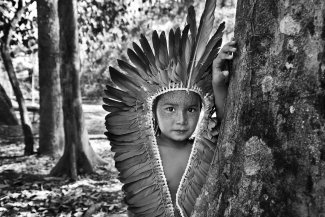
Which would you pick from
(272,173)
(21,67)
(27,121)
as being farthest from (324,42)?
(21,67)

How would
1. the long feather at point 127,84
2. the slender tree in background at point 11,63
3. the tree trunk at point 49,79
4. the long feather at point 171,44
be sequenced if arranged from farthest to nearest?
the slender tree in background at point 11,63 → the tree trunk at point 49,79 → the long feather at point 127,84 → the long feather at point 171,44

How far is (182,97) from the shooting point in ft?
6.19

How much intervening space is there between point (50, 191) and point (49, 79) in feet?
6.92

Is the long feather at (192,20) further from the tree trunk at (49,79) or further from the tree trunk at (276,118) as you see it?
the tree trunk at (49,79)

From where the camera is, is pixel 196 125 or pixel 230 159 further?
pixel 196 125

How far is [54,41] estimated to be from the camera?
20.9 feet

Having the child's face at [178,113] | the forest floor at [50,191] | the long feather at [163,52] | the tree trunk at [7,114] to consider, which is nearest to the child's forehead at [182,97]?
the child's face at [178,113]

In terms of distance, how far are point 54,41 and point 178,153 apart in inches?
194

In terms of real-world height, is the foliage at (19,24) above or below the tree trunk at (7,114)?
above

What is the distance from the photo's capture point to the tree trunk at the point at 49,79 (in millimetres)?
6301

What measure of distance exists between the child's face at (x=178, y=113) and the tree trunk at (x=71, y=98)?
3.81 metres

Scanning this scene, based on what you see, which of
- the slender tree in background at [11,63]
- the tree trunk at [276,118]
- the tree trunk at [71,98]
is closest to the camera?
the tree trunk at [276,118]

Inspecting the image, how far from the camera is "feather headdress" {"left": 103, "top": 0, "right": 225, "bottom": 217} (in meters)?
1.84

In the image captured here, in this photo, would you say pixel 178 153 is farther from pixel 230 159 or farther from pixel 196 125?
pixel 230 159
